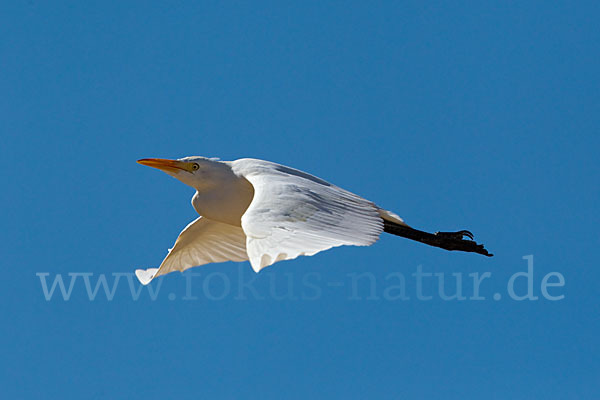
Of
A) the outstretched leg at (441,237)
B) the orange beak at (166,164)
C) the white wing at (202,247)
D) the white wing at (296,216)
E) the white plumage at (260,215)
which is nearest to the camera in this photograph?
the white wing at (296,216)

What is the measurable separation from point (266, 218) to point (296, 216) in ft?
1.15

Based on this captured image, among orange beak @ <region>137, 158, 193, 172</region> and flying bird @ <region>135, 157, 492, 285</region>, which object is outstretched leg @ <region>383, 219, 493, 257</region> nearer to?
flying bird @ <region>135, 157, 492, 285</region>

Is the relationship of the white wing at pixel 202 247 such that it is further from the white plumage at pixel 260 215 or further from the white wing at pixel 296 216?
the white wing at pixel 296 216

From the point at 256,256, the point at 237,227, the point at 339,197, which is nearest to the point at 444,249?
the point at 339,197

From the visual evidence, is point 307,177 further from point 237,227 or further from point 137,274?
point 137,274

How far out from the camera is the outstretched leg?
10477mm

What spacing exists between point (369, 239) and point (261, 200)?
1152 millimetres

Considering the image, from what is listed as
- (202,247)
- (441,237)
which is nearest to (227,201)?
(202,247)

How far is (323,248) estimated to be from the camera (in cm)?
708

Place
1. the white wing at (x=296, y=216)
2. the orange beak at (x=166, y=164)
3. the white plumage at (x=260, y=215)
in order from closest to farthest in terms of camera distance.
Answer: the white wing at (x=296, y=216) < the white plumage at (x=260, y=215) < the orange beak at (x=166, y=164)

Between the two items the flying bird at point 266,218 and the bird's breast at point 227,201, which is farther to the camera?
the bird's breast at point 227,201

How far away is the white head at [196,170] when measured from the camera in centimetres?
996

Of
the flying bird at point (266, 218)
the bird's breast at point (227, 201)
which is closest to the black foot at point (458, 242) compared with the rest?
the flying bird at point (266, 218)

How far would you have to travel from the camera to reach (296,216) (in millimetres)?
8000
